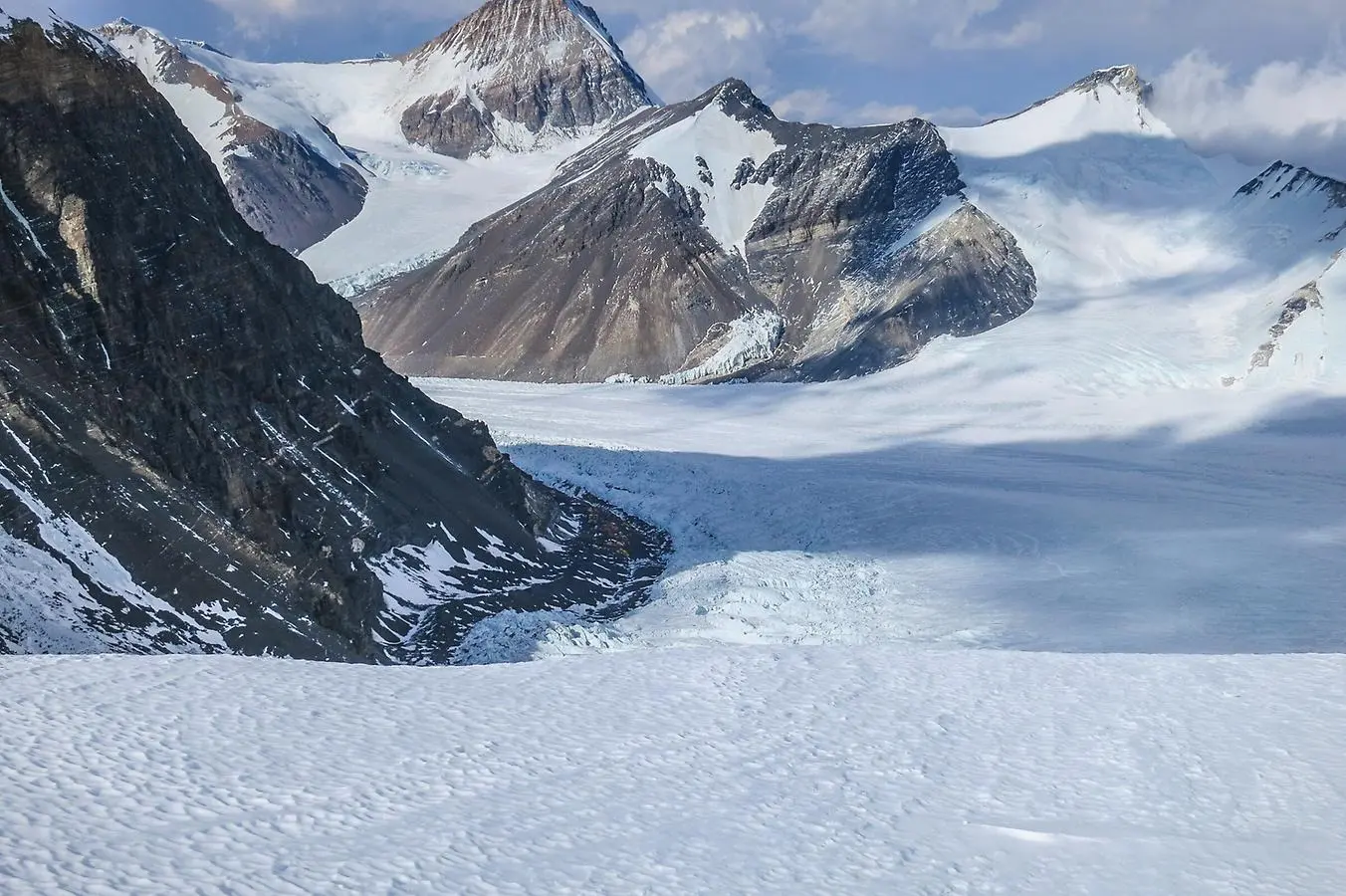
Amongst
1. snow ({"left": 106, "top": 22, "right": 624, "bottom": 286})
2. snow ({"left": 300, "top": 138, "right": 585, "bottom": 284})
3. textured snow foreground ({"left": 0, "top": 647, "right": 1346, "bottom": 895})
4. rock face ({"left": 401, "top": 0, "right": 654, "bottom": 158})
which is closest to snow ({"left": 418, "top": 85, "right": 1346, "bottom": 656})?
textured snow foreground ({"left": 0, "top": 647, "right": 1346, "bottom": 895})

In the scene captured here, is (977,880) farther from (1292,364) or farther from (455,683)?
(1292,364)

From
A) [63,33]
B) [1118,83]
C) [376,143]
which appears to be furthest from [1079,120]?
[63,33]

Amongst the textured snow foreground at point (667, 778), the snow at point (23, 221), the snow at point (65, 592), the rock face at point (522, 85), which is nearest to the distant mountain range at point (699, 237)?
the rock face at point (522, 85)

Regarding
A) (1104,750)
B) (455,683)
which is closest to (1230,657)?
(1104,750)

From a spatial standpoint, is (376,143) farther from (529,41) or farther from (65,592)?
(65,592)

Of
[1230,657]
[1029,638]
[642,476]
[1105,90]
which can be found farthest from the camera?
[1105,90]

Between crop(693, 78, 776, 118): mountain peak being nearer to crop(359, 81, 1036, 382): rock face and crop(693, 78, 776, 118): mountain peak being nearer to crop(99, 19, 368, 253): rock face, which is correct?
crop(359, 81, 1036, 382): rock face

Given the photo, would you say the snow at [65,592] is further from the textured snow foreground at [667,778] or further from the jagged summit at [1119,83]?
the jagged summit at [1119,83]
